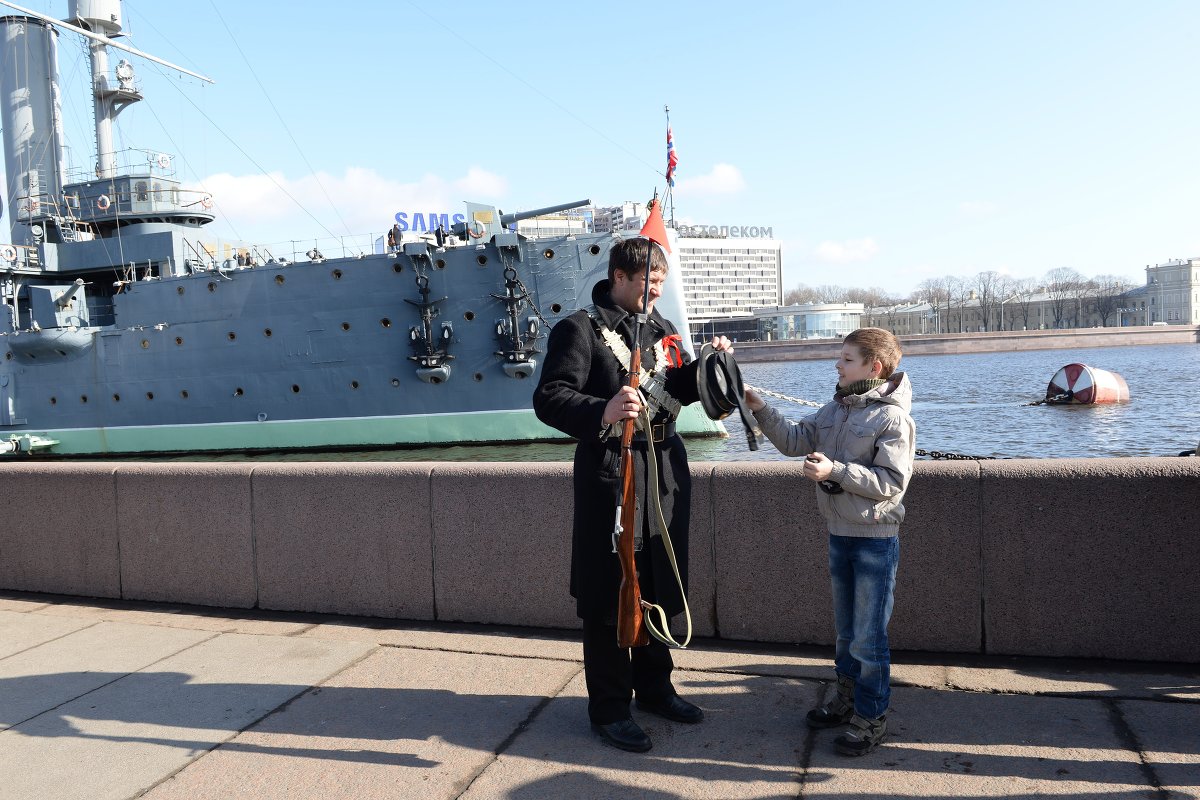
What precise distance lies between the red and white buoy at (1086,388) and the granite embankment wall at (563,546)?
38.2 m

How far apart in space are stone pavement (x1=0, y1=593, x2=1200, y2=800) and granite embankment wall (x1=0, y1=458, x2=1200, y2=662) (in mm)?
209

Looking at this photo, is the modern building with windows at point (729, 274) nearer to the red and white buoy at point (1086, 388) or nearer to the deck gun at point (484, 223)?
the red and white buoy at point (1086, 388)

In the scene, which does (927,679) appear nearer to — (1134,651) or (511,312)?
(1134,651)

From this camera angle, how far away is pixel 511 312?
80.1 ft

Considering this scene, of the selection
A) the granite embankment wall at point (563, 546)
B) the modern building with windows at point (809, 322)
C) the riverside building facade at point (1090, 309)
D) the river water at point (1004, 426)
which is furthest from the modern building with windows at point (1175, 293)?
the granite embankment wall at point (563, 546)

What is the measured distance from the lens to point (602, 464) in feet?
12.7

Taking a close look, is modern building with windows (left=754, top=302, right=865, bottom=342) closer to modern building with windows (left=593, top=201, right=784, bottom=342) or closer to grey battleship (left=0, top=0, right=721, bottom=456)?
modern building with windows (left=593, top=201, right=784, bottom=342)

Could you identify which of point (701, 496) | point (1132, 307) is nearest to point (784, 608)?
point (701, 496)

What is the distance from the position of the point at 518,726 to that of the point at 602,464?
49.0 inches

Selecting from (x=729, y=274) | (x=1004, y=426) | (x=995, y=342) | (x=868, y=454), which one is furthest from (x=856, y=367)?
(x=729, y=274)

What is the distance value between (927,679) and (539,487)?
2.38m

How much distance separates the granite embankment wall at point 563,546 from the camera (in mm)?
4508

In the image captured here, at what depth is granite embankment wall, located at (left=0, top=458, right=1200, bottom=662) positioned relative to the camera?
4508mm

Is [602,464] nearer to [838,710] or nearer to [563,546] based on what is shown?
[838,710]
